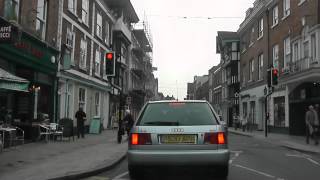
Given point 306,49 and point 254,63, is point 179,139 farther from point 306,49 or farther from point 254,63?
point 254,63

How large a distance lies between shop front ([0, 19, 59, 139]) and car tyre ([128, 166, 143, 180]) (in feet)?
20.9

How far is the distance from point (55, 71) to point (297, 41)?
14.7 meters

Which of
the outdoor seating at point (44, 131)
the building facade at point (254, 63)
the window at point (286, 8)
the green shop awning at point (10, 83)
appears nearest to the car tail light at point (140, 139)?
the green shop awning at point (10, 83)

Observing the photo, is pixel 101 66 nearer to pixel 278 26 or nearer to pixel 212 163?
pixel 278 26

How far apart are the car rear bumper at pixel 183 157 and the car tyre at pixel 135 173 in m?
0.55

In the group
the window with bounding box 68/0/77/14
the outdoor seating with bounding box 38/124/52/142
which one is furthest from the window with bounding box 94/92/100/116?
the outdoor seating with bounding box 38/124/52/142

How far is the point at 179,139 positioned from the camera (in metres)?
7.86

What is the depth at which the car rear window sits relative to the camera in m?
8.11

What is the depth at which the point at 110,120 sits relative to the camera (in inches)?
1371

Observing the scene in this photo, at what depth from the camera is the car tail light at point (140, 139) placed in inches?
313

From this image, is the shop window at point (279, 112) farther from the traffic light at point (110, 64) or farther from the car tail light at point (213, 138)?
the car tail light at point (213, 138)

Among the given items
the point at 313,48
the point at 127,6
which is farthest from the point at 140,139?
the point at 127,6

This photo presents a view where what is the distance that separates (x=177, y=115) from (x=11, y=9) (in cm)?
945


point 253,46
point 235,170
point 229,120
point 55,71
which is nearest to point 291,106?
point 253,46
